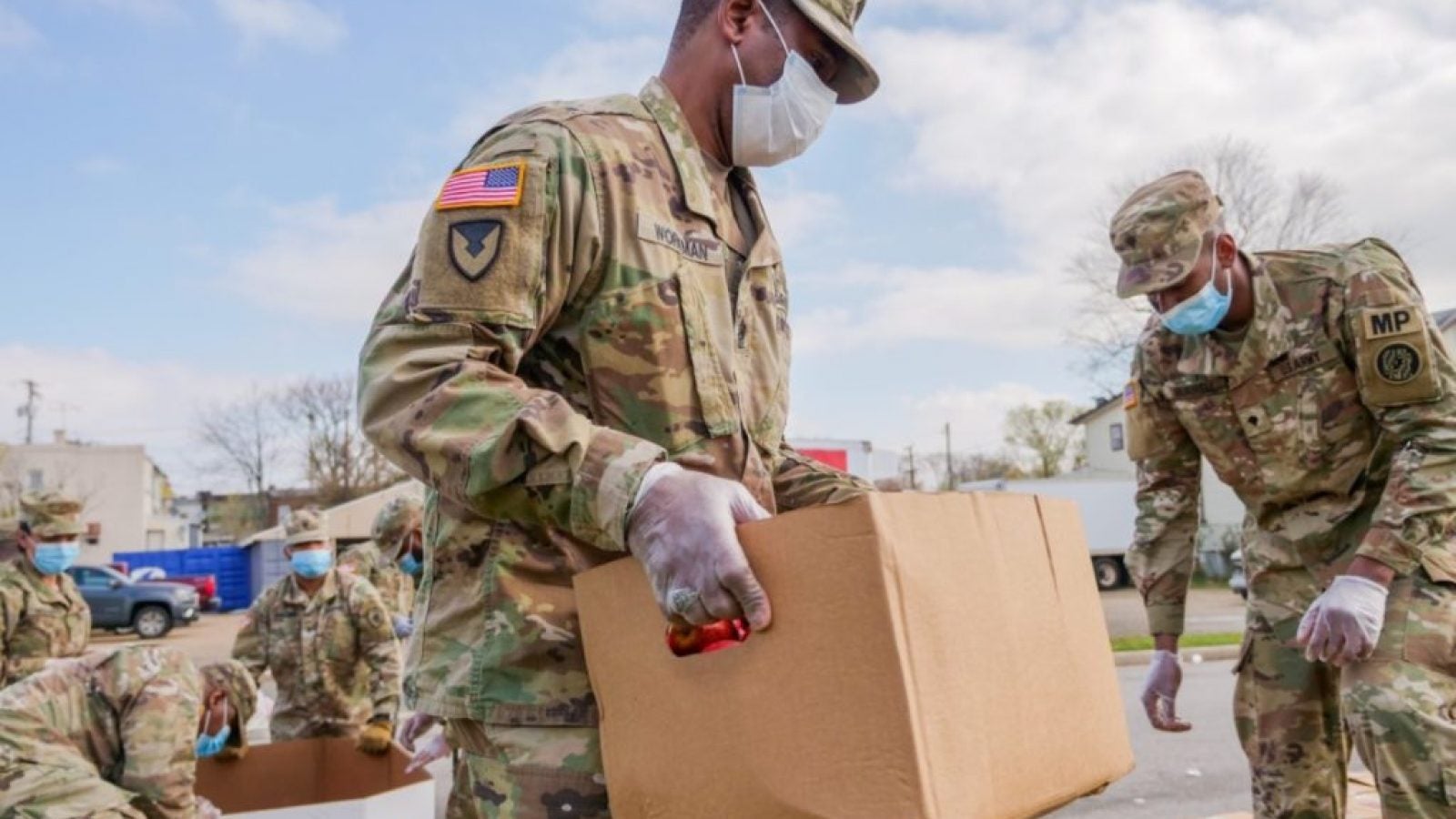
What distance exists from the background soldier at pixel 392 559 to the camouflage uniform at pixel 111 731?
3.30 metres

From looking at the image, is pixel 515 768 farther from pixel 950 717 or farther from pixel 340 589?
pixel 340 589

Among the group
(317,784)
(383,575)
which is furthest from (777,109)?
(383,575)

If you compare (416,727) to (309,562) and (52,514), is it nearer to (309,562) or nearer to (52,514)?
(309,562)

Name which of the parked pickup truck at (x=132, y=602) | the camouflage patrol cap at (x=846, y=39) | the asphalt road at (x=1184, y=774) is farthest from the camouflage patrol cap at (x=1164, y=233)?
the parked pickup truck at (x=132, y=602)

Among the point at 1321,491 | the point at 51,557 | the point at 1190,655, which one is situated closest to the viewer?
the point at 1321,491

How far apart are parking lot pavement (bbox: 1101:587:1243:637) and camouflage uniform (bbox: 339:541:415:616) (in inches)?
301

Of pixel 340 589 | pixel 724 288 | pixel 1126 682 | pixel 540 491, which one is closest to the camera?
pixel 540 491

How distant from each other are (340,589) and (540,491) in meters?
5.87

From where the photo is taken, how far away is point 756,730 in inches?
49.4

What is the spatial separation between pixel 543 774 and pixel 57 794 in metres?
2.91

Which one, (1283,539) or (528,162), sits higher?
(528,162)

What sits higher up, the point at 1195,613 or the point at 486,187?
the point at 486,187

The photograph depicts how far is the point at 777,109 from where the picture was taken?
182 cm

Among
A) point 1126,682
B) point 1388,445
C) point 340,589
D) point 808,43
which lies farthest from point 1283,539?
point 1126,682
